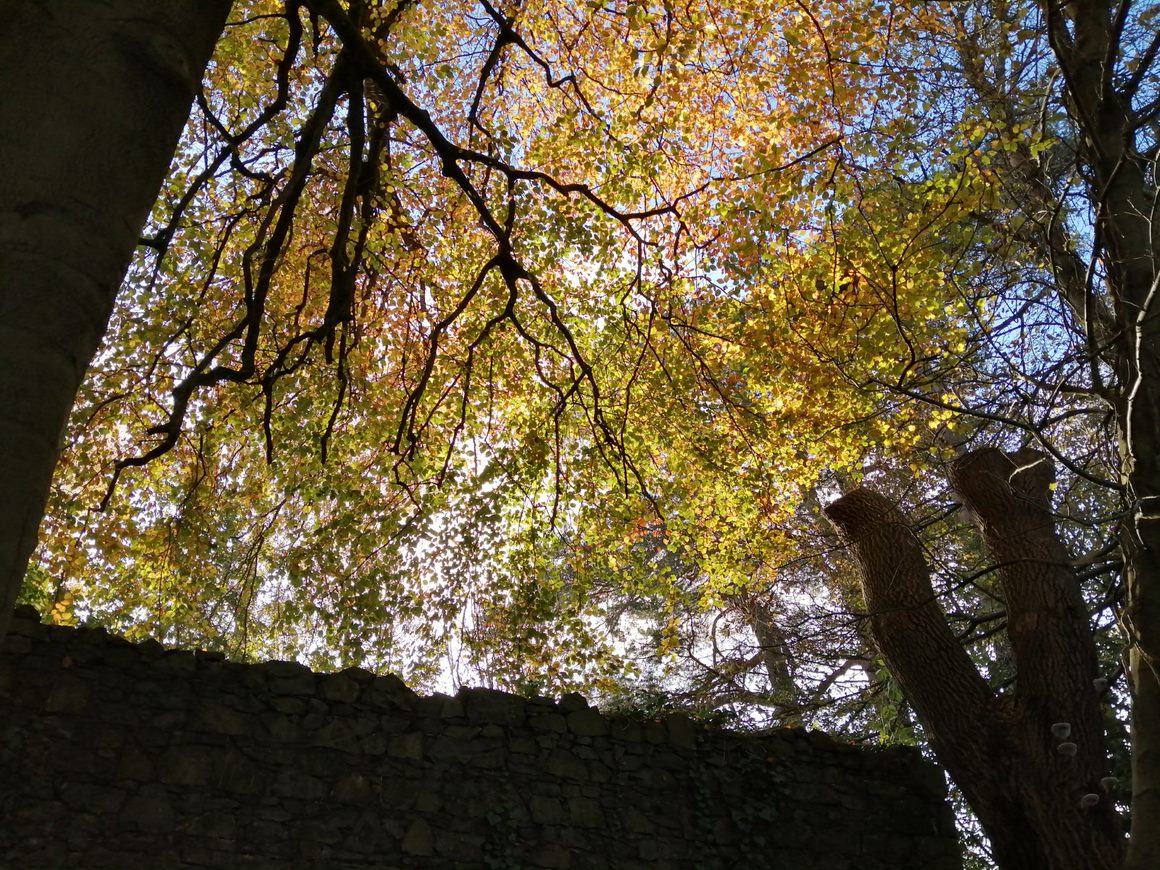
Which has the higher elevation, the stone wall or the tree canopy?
the tree canopy

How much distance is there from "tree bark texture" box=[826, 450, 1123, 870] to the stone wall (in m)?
1.10

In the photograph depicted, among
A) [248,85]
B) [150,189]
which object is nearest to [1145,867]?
[150,189]

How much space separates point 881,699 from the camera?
987 cm

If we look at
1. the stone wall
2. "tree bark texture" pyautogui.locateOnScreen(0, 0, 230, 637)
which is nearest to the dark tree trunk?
"tree bark texture" pyautogui.locateOnScreen(0, 0, 230, 637)

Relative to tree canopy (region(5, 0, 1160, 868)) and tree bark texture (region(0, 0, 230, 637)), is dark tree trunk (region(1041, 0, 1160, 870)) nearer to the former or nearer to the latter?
tree canopy (region(5, 0, 1160, 868))

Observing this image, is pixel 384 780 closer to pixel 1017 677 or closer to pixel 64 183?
pixel 1017 677

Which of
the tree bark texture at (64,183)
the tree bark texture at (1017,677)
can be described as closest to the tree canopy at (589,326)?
the tree bark texture at (1017,677)

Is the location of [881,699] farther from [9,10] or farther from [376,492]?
[9,10]

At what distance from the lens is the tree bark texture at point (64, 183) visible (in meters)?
1.08

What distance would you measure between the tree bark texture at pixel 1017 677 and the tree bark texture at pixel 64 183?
526cm

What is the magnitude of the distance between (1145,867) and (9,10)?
12.6 ft

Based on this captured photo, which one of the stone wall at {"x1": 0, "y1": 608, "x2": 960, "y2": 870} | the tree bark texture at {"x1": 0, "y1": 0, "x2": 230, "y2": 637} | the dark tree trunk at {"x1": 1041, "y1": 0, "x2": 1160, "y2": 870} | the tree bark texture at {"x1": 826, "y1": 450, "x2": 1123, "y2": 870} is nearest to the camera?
the tree bark texture at {"x1": 0, "y1": 0, "x2": 230, "y2": 637}

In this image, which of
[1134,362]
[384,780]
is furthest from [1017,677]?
[384,780]

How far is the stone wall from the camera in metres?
5.21
